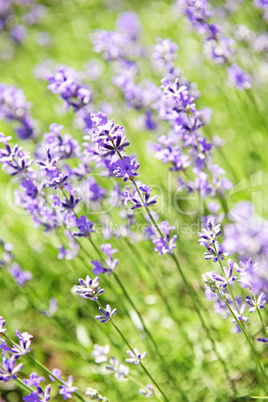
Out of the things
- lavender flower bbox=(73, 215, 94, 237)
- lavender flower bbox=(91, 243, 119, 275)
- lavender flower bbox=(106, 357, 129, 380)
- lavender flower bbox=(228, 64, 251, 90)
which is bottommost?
lavender flower bbox=(106, 357, 129, 380)

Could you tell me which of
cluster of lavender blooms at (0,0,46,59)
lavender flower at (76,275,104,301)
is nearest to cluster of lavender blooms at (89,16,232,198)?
lavender flower at (76,275,104,301)

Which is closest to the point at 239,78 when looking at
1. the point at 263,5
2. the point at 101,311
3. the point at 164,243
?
the point at 263,5

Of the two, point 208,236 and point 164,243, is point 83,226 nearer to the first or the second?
point 164,243

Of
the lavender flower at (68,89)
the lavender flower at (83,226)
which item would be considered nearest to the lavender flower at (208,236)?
the lavender flower at (83,226)

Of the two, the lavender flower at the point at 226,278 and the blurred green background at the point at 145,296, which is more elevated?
Result: the lavender flower at the point at 226,278

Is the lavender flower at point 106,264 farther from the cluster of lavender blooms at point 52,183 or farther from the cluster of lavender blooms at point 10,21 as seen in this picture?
the cluster of lavender blooms at point 10,21

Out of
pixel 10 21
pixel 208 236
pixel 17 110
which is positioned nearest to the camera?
pixel 208 236

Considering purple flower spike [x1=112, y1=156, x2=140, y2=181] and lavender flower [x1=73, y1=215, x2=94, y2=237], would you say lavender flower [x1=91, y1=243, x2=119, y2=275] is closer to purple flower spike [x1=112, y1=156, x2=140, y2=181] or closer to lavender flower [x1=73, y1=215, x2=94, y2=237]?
lavender flower [x1=73, y1=215, x2=94, y2=237]

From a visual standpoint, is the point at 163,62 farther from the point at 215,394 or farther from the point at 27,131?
the point at 215,394
